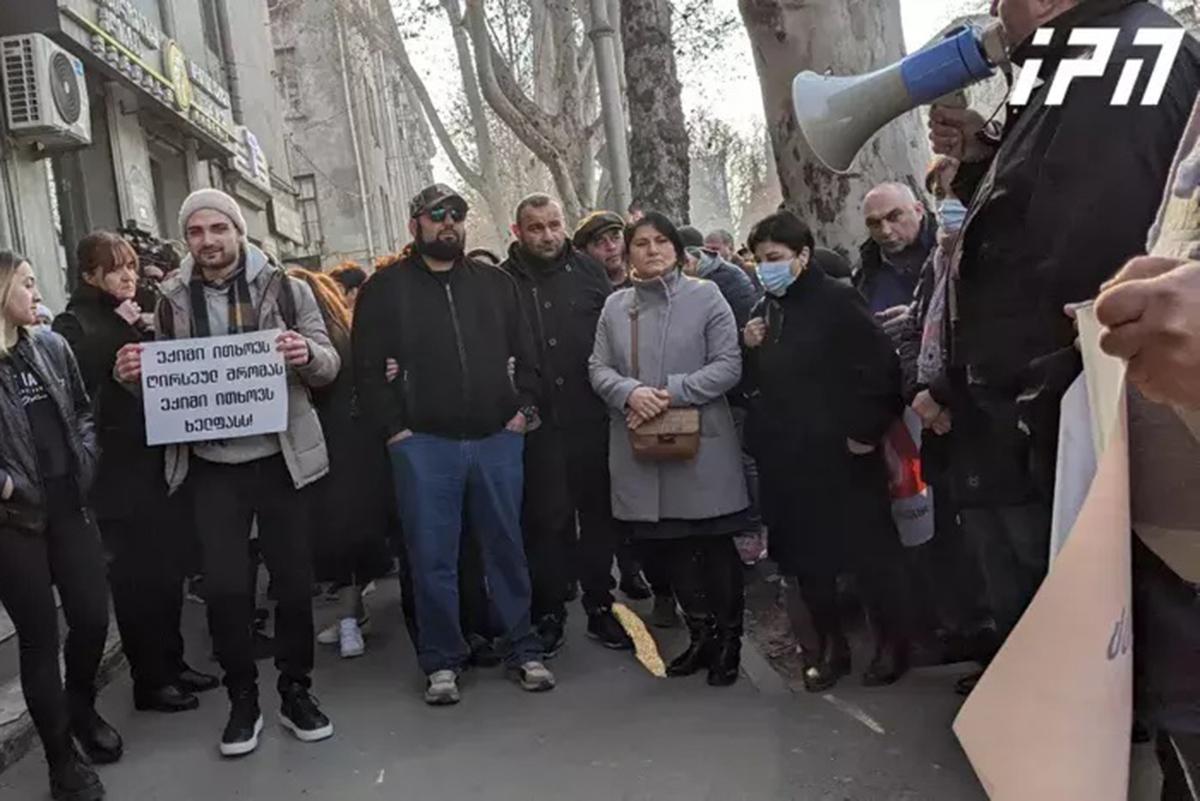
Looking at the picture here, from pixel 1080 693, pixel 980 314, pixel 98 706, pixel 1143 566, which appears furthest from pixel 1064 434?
pixel 98 706

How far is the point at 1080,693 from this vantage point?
1.36 metres

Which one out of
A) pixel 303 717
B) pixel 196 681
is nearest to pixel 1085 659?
pixel 303 717

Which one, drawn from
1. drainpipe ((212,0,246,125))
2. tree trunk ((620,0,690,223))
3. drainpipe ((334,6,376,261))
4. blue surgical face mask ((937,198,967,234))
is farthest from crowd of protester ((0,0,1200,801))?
drainpipe ((334,6,376,261))

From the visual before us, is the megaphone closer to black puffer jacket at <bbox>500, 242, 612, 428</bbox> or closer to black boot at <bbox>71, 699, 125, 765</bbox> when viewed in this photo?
black puffer jacket at <bbox>500, 242, 612, 428</bbox>

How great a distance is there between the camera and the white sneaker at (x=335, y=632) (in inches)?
226

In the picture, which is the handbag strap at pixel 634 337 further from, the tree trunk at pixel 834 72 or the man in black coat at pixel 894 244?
the tree trunk at pixel 834 72

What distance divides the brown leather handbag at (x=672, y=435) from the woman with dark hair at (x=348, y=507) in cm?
138

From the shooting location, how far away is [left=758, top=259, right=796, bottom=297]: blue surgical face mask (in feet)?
14.4

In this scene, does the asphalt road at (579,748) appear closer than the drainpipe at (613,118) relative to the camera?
Yes

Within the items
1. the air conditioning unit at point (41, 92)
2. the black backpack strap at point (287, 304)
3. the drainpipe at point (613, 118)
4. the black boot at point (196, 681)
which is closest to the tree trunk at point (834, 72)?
the black backpack strap at point (287, 304)

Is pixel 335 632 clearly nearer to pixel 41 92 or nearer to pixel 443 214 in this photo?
pixel 443 214

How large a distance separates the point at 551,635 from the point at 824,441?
66.6 inches

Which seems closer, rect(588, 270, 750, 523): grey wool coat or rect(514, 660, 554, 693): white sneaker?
rect(588, 270, 750, 523): grey wool coat

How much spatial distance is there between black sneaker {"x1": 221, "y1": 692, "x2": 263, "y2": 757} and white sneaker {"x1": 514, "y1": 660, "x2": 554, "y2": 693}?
1117mm
